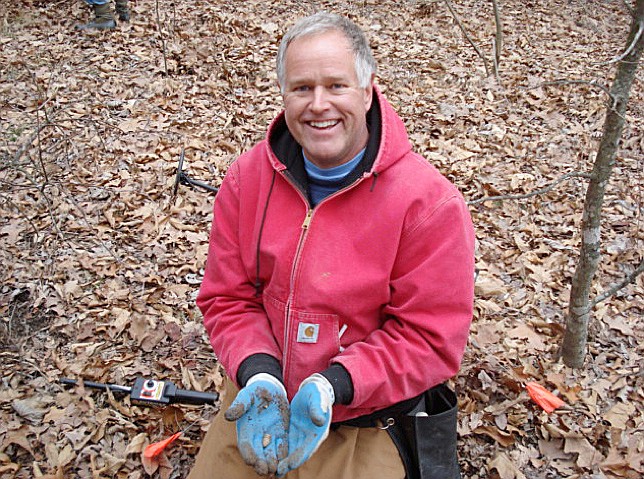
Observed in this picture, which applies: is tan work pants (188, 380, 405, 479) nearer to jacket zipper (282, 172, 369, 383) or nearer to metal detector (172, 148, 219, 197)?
jacket zipper (282, 172, 369, 383)

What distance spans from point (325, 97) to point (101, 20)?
7.16 meters

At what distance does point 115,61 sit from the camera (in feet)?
23.4

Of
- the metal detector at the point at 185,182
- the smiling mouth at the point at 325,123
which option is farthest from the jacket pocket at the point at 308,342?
the metal detector at the point at 185,182

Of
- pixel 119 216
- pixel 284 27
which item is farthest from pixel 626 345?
pixel 284 27

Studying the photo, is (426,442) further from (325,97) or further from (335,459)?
(325,97)

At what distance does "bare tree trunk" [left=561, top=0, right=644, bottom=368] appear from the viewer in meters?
2.35

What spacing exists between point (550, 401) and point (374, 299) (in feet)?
5.36

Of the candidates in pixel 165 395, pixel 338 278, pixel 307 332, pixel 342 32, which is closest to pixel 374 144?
pixel 342 32

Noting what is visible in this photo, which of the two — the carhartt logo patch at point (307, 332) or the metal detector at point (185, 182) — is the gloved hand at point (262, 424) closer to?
Result: the carhartt logo patch at point (307, 332)

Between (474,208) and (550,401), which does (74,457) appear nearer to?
(550,401)

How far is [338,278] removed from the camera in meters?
2.04

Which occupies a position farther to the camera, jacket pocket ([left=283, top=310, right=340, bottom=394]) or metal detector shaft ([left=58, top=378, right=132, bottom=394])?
metal detector shaft ([left=58, top=378, right=132, bottom=394])

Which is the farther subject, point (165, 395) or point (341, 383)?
point (165, 395)

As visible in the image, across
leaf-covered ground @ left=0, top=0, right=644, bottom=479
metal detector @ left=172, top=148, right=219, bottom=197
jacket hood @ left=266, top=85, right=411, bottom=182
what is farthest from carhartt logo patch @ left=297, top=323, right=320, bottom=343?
metal detector @ left=172, top=148, right=219, bottom=197
